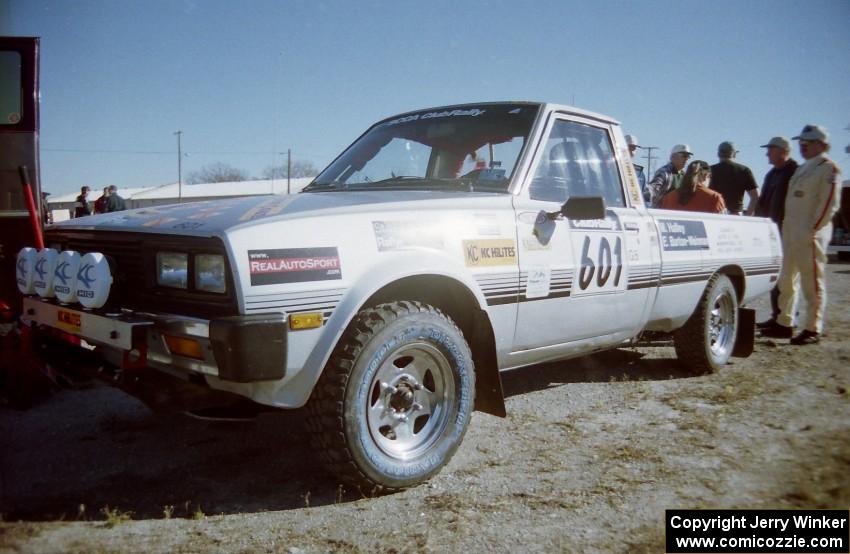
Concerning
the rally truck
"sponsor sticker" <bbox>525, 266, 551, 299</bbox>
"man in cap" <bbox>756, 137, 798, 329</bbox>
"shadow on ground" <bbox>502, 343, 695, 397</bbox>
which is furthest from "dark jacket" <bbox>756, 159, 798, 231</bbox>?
"sponsor sticker" <bbox>525, 266, 551, 299</bbox>

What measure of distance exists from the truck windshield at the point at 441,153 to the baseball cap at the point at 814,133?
146 inches

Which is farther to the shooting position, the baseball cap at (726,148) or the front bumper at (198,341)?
the baseball cap at (726,148)

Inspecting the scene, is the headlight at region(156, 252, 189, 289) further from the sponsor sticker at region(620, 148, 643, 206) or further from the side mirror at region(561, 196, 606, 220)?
the sponsor sticker at region(620, 148, 643, 206)

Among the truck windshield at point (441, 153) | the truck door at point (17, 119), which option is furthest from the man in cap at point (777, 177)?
the truck door at point (17, 119)

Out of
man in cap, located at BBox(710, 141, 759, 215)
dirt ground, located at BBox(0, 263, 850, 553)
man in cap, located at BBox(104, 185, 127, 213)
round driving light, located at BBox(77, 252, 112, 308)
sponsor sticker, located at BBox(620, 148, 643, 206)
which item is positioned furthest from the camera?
man in cap, located at BBox(104, 185, 127, 213)

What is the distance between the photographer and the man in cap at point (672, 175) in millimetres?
7004

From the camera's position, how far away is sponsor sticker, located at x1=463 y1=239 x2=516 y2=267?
291cm

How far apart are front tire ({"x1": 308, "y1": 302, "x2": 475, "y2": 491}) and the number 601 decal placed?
1.02 m

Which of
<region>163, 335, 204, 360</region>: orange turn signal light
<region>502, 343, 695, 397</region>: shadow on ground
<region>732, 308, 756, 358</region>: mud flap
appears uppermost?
Answer: <region>163, 335, 204, 360</region>: orange turn signal light

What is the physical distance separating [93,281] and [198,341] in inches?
25.8

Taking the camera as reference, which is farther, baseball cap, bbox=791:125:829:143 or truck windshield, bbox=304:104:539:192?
baseball cap, bbox=791:125:829:143

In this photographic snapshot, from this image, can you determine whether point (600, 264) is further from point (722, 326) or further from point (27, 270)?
point (27, 270)

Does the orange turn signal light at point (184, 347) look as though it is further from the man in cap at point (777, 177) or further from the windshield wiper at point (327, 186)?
the man in cap at point (777, 177)

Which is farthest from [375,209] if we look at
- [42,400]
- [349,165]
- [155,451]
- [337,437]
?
[42,400]
